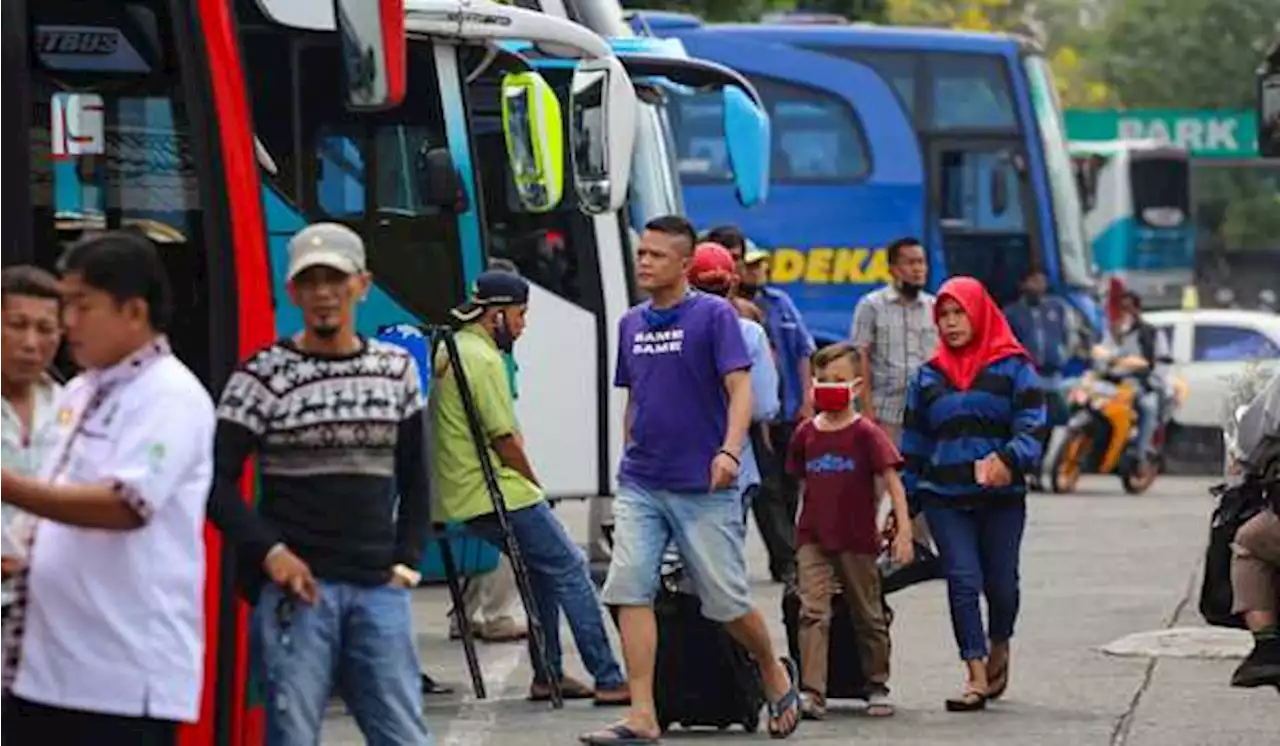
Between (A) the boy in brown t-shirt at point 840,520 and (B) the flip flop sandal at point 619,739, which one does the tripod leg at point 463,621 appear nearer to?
(B) the flip flop sandal at point 619,739

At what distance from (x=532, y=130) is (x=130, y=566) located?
322 inches

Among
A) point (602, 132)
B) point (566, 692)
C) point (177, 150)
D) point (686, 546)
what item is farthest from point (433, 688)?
point (177, 150)

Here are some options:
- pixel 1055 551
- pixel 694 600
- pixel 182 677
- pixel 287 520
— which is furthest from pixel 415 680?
pixel 1055 551

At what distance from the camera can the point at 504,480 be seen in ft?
44.9

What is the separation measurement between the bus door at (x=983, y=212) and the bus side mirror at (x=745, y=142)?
12.6 metres

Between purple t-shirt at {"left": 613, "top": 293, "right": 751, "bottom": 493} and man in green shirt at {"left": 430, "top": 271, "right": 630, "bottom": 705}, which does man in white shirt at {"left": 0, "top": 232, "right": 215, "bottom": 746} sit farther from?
man in green shirt at {"left": 430, "top": 271, "right": 630, "bottom": 705}

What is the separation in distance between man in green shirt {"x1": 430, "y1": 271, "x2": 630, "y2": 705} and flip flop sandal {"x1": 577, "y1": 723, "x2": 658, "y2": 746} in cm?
125

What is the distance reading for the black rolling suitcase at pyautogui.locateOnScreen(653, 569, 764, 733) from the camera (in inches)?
512

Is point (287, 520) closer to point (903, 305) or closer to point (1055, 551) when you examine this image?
point (903, 305)

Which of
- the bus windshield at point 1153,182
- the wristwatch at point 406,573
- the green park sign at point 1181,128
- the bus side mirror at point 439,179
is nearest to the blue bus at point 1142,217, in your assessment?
the bus windshield at point 1153,182

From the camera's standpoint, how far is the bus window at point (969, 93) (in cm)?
3369

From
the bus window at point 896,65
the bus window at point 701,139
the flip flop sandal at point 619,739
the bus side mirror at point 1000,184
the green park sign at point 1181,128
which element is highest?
the green park sign at point 1181,128

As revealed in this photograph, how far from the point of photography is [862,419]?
13.5m

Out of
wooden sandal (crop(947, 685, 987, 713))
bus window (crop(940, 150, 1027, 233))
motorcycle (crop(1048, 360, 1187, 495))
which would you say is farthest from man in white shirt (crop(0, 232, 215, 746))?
bus window (crop(940, 150, 1027, 233))
